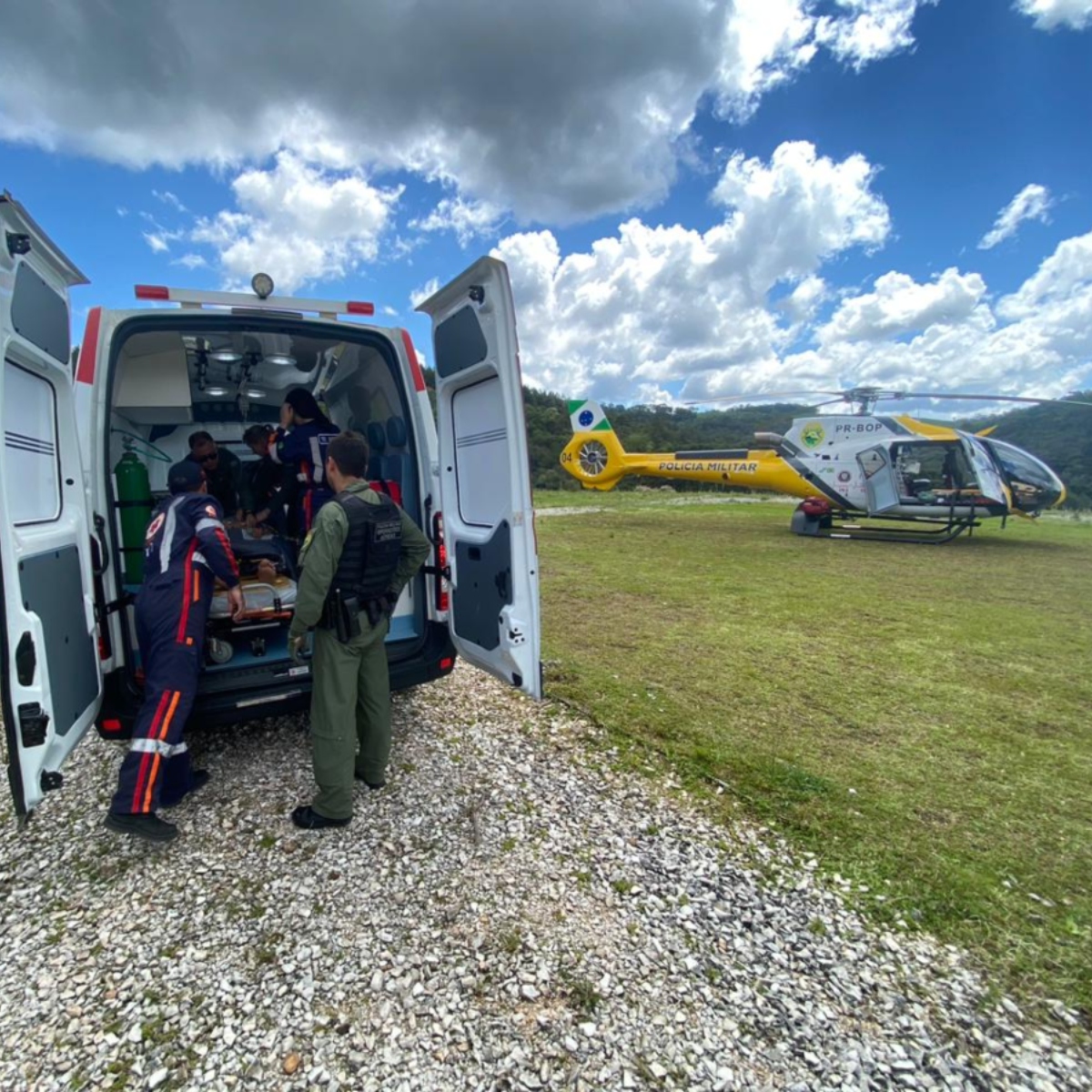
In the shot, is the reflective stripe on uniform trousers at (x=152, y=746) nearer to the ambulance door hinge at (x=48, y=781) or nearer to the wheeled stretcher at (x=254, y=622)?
the ambulance door hinge at (x=48, y=781)

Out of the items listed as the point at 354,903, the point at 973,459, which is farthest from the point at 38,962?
the point at 973,459

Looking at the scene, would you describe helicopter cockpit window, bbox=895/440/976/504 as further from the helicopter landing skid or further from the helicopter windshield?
the helicopter windshield

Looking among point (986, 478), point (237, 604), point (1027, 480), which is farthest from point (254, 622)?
point (1027, 480)

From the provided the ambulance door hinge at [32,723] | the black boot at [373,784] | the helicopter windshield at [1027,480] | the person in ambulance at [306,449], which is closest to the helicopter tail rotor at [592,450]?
the helicopter windshield at [1027,480]

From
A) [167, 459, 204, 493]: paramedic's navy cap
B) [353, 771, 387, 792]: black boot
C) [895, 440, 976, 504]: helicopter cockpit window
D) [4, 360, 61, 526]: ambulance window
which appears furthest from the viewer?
[895, 440, 976, 504]: helicopter cockpit window

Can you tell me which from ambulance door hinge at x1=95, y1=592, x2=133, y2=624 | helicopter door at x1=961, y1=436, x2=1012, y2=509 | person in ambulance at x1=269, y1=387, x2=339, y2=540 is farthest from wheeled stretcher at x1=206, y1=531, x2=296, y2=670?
helicopter door at x1=961, y1=436, x2=1012, y2=509

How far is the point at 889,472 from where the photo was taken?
39.6ft

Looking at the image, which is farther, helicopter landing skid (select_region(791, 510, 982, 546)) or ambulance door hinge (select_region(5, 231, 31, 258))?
helicopter landing skid (select_region(791, 510, 982, 546))

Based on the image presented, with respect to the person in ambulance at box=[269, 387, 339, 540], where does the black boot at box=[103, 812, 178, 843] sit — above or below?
→ below

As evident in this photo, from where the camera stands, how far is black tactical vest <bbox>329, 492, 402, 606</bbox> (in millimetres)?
2529

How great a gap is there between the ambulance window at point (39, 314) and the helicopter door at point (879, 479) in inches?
519

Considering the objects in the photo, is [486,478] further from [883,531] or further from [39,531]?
[883,531]

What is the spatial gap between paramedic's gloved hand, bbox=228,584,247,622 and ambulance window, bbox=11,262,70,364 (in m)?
1.21

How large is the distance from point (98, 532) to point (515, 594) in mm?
1857
